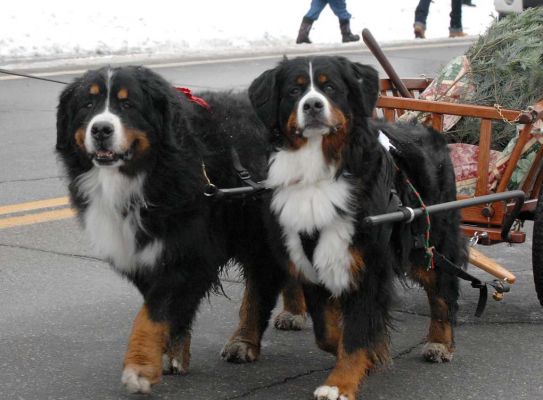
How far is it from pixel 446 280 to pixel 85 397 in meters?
1.78

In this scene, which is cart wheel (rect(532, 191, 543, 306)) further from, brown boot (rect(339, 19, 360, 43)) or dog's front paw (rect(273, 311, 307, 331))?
brown boot (rect(339, 19, 360, 43))

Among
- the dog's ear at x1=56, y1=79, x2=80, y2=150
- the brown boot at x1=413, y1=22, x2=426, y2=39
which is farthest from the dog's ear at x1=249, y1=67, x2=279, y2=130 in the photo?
the brown boot at x1=413, y1=22, x2=426, y2=39

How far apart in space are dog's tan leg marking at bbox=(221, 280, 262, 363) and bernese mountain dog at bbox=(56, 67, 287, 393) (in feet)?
0.94

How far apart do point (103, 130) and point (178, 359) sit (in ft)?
3.67

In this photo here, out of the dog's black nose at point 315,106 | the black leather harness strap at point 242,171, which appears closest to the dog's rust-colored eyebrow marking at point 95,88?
Answer: the black leather harness strap at point 242,171

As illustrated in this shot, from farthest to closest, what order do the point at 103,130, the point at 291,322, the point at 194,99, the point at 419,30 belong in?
the point at 419,30 < the point at 291,322 < the point at 194,99 < the point at 103,130

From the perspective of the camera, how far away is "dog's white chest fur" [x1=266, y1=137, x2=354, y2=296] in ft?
14.4

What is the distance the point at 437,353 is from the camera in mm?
5121

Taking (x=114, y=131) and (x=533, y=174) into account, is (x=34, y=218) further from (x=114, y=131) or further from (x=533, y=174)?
(x=533, y=174)

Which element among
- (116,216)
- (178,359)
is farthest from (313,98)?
(178,359)

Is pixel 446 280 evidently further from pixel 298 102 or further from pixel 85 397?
pixel 85 397

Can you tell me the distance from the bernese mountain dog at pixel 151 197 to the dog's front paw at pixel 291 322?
2.74 ft

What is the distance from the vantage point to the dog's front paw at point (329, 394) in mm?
4402

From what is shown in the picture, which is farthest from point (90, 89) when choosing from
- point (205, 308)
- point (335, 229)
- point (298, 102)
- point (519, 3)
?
point (519, 3)
